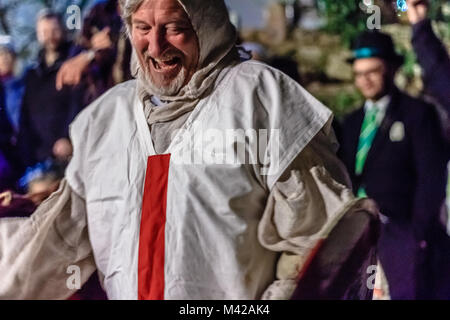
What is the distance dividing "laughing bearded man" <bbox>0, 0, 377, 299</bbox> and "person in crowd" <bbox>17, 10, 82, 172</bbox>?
8.0 inches

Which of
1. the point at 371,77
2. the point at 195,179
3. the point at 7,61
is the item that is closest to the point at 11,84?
the point at 7,61

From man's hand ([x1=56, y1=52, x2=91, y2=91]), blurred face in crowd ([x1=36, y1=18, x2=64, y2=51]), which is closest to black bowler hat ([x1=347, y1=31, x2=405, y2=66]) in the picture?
man's hand ([x1=56, y1=52, x2=91, y2=91])

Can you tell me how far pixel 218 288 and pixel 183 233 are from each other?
23cm

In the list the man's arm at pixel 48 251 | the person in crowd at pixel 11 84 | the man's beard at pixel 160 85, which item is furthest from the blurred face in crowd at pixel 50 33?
the man's arm at pixel 48 251

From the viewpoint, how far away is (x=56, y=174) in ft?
8.99

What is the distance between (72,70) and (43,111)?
20 centimetres

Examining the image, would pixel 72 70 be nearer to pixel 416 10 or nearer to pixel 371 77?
pixel 371 77

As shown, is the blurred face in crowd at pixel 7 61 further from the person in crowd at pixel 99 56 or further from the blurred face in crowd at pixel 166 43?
the blurred face in crowd at pixel 166 43

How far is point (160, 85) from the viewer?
2572mm

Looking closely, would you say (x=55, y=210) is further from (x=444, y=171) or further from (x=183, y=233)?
(x=444, y=171)

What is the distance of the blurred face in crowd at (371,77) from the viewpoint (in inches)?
103

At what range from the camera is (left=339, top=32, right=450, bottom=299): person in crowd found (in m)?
2.59

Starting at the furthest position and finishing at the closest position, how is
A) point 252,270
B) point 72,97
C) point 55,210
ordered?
point 72,97 < point 55,210 < point 252,270
